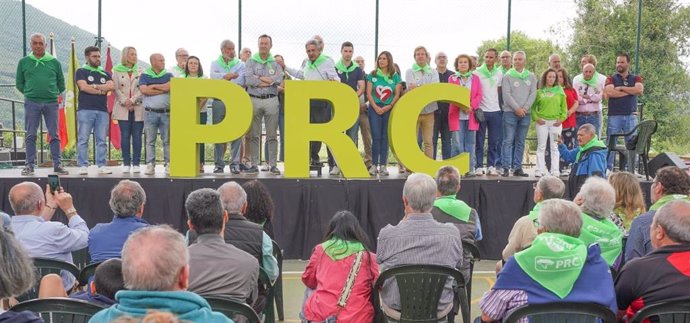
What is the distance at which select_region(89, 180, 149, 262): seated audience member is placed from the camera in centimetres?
399

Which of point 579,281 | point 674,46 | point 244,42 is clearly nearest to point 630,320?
point 579,281

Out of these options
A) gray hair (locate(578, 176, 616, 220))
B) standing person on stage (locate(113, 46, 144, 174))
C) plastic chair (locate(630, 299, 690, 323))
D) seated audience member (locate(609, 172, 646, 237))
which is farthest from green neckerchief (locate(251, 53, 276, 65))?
plastic chair (locate(630, 299, 690, 323))

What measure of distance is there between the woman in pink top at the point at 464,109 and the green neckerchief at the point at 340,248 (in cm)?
510

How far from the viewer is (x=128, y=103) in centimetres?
817

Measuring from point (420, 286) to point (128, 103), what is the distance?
5680 millimetres

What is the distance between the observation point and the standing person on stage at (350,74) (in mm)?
8484

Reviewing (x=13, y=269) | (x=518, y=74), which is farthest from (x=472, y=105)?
(x=13, y=269)

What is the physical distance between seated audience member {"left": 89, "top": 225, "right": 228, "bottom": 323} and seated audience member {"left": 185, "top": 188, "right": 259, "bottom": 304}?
1.11m

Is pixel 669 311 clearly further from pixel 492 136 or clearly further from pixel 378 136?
pixel 492 136

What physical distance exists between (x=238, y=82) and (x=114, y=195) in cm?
440

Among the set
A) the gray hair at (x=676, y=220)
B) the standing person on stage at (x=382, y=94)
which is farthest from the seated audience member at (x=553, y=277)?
the standing person on stage at (x=382, y=94)

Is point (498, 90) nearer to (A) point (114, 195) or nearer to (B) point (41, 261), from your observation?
(A) point (114, 195)

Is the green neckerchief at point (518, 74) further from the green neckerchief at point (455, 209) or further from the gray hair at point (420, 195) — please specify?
the gray hair at point (420, 195)

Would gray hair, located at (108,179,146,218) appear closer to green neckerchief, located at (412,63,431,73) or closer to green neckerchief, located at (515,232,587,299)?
green neckerchief, located at (515,232,587,299)
